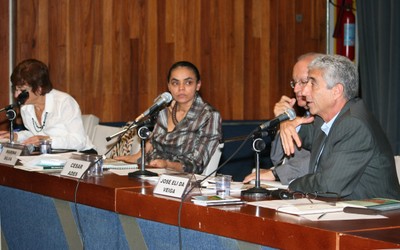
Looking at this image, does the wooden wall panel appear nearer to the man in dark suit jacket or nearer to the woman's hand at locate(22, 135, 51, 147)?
the woman's hand at locate(22, 135, 51, 147)

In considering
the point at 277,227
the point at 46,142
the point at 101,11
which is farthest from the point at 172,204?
the point at 101,11

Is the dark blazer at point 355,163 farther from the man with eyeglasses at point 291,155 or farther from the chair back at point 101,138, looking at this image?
the chair back at point 101,138

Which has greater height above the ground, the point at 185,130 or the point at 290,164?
the point at 185,130

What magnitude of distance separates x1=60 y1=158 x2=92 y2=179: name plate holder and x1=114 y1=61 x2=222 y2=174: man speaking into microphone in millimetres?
961

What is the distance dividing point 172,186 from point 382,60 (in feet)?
10.3

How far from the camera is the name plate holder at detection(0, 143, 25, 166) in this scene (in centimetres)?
414

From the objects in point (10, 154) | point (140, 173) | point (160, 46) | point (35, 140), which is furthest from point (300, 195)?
point (160, 46)

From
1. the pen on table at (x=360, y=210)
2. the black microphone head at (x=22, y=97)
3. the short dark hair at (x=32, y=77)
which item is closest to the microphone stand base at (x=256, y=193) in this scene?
the pen on table at (x=360, y=210)

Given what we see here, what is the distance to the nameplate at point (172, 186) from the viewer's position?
2.89 metres

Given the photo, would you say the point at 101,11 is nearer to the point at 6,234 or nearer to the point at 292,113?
the point at 6,234

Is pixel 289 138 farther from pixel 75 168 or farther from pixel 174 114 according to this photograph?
pixel 174 114

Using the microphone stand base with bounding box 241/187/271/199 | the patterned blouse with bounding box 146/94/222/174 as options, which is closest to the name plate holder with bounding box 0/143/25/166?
the patterned blouse with bounding box 146/94/222/174

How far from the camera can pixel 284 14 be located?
7.15 m

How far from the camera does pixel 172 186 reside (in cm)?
294
